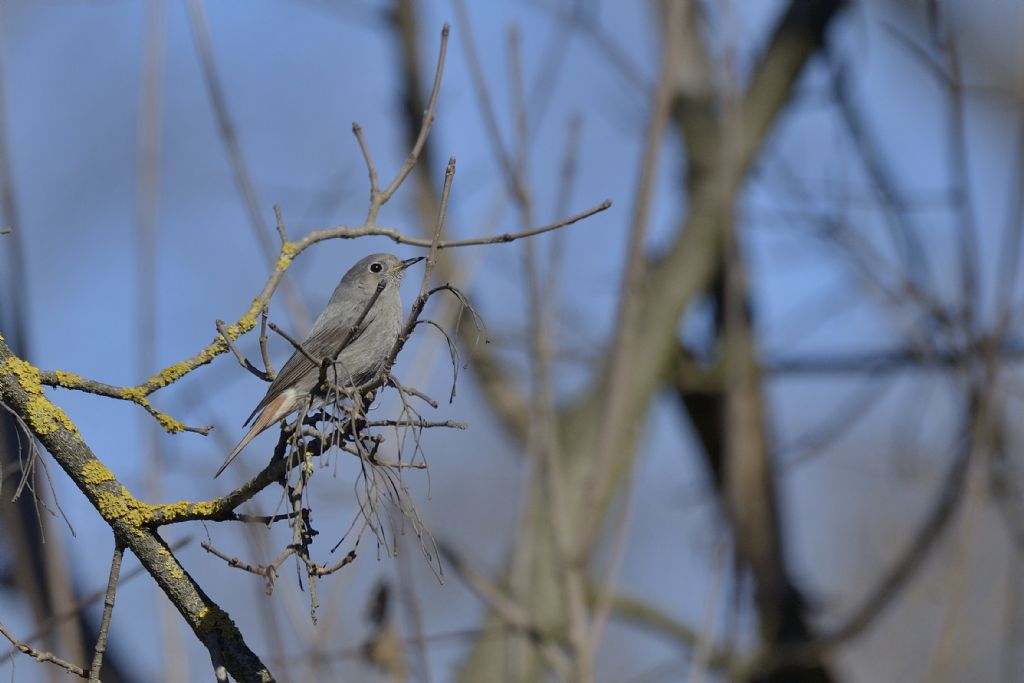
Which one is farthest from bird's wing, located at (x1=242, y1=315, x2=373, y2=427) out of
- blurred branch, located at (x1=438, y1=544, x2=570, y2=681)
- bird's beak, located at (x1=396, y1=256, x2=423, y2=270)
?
blurred branch, located at (x1=438, y1=544, x2=570, y2=681)

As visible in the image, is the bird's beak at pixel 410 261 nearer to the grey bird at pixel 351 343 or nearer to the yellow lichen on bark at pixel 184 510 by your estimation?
the grey bird at pixel 351 343

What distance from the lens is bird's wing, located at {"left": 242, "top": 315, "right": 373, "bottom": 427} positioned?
2779 millimetres

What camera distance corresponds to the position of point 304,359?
9.65ft

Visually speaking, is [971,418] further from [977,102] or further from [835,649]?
[977,102]

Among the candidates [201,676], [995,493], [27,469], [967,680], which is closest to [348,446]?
[27,469]

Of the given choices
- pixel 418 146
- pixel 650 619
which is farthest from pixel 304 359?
pixel 650 619

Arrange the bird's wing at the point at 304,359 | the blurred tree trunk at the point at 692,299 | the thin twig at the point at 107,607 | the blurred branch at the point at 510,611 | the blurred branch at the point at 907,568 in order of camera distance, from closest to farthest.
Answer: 1. the thin twig at the point at 107,607
2. the bird's wing at the point at 304,359
3. the blurred branch at the point at 510,611
4. the blurred branch at the point at 907,568
5. the blurred tree trunk at the point at 692,299

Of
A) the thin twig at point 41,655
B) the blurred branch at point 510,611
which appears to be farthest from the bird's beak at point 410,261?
the thin twig at point 41,655

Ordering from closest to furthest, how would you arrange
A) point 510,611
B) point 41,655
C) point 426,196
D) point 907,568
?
1. point 41,655
2. point 510,611
3. point 907,568
4. point 426,196

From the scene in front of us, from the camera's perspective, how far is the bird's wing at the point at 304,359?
9.12ft

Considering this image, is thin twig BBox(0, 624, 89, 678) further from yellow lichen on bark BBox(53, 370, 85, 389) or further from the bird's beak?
the bird's beak

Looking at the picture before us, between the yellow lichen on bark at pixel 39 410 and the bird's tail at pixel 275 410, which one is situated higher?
the bird's tail at pixel 275 410

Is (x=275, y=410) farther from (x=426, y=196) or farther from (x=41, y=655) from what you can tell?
(x=426, y=196)

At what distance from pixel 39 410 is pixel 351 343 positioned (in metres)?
0.91
